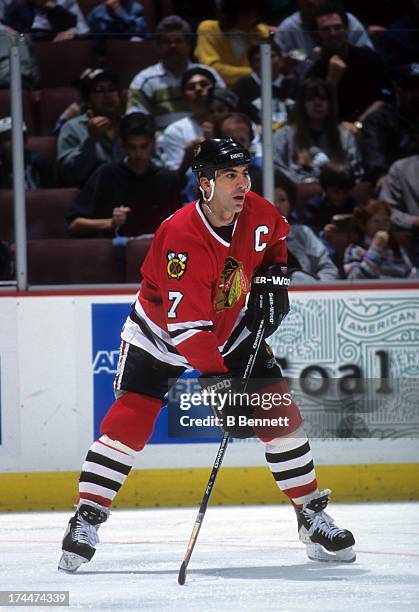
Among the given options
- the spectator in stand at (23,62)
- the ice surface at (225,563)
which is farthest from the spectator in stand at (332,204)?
the spectator in stand at (23,62)

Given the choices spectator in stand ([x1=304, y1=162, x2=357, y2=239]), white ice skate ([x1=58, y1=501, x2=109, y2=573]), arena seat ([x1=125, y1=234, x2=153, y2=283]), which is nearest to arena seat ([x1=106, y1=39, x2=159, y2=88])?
arena seat ([x1=125, y1=234, x2=153, y2=283])

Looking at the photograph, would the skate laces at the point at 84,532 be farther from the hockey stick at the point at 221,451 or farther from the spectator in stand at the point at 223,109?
the spectator in stand at the point at 223,109

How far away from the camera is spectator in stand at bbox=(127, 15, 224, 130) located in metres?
4.93

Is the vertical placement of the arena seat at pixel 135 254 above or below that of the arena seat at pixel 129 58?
below

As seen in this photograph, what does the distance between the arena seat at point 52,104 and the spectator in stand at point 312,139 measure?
2.91 ft

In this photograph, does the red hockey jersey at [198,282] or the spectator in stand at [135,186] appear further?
the spectator in stand at [135,186]

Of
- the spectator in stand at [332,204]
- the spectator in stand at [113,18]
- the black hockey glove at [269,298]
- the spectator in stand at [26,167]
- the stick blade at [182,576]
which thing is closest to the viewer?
the stick blade at [182,576]

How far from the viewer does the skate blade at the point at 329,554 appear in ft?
11.7

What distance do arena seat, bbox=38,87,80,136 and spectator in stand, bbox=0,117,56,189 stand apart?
0.34 ft

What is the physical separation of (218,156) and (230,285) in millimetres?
388

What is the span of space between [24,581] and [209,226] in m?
1.14

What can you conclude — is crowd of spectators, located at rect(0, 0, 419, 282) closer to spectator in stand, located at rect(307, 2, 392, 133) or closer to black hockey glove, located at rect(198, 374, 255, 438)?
spectator in stand, located at rect(307, 2, 392, 133)

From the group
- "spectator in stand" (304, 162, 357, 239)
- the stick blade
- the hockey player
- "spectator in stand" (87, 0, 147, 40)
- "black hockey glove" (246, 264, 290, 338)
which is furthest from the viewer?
"spectator in stand" (87, 0, 147, 40)

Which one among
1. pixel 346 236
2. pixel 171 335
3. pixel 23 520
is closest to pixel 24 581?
pixel 171 335
